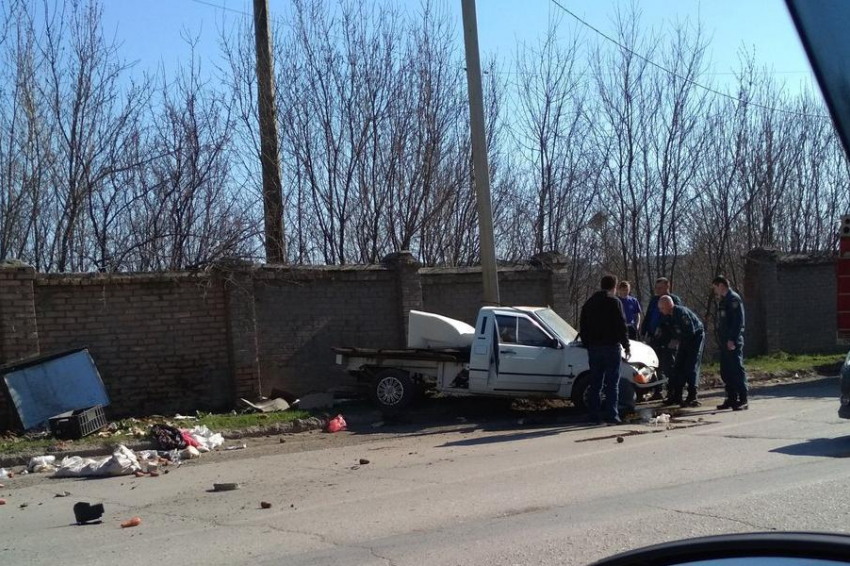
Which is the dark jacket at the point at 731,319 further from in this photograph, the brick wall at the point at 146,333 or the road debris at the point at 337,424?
the brick wall at the point at 146,333

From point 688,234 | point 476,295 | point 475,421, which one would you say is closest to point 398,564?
point 475,421

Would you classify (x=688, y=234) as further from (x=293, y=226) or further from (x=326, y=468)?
(x=326, y=468)

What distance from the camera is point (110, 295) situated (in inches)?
570

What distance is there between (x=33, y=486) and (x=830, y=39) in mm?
10249

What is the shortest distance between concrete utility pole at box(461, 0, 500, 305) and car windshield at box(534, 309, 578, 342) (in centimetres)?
101

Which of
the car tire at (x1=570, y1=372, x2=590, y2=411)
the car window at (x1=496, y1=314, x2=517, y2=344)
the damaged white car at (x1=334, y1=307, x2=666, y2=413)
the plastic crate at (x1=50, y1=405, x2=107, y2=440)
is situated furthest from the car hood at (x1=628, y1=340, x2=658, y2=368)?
the plastic crate at (x1=50, y1=405, x2=107, y2=440)

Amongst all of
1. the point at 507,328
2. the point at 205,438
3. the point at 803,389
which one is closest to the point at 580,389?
the point at 507,328

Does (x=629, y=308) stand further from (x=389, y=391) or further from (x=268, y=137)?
(x=268, y=137)

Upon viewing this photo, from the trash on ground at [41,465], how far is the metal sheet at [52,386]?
5.38 feet

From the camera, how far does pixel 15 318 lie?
530 inches

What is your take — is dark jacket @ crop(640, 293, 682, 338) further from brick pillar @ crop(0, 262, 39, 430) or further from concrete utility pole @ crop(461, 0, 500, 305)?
brick pillar @ crop(0, 262, 39, 430)

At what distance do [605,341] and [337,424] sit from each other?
423 cm

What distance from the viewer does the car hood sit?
13812 millimetres

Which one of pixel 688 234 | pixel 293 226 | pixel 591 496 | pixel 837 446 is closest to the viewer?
pixel 591 496
